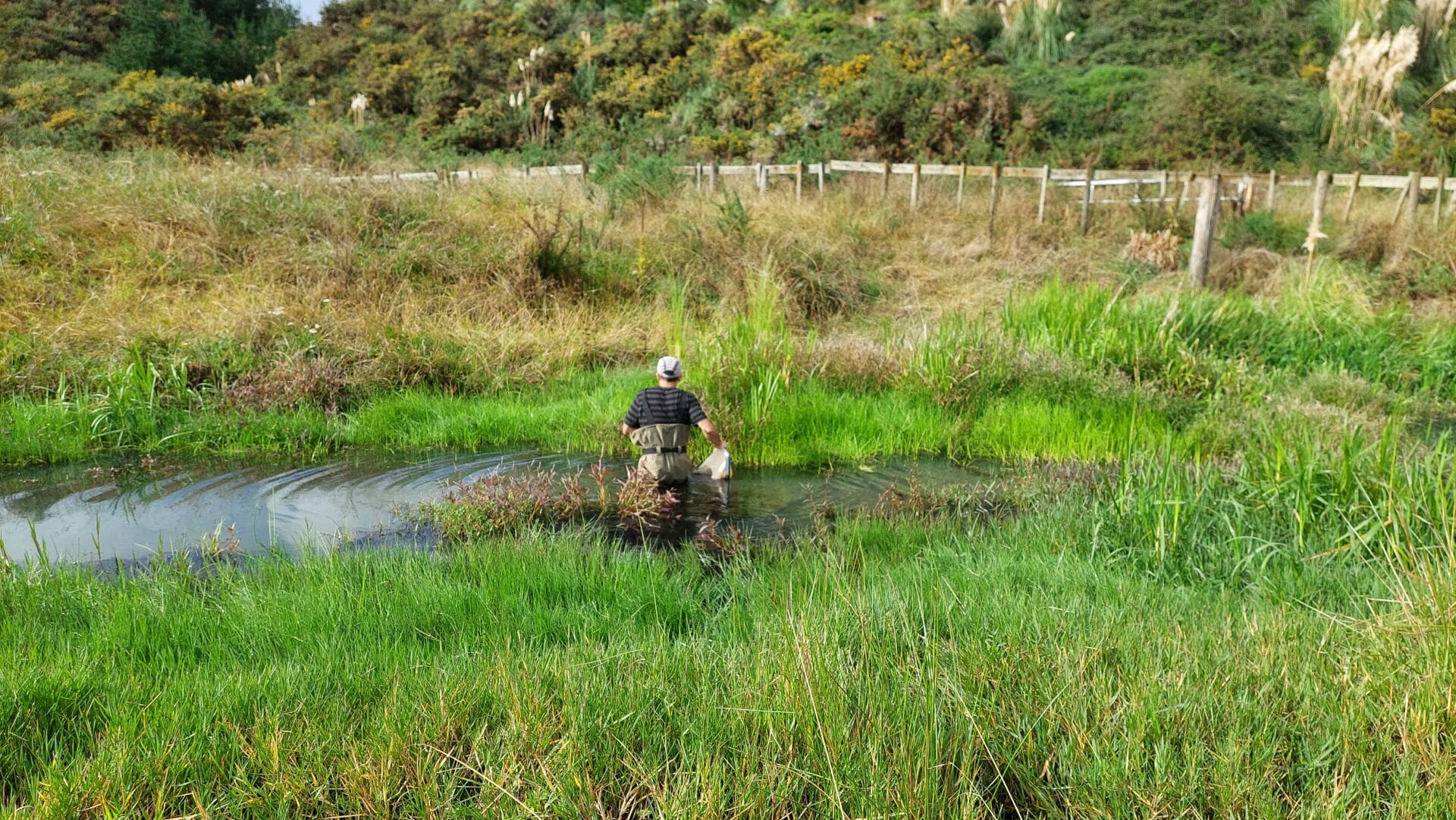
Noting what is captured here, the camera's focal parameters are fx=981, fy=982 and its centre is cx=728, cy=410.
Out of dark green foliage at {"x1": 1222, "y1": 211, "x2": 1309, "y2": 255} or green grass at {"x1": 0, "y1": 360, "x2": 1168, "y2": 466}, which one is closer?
green grass at {"x1": 0, "y1": 360, "x2": 1168, "y2": 466}

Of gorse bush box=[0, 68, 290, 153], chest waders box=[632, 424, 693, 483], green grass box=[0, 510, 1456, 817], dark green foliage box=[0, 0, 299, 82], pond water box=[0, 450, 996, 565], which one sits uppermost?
dark green foliage box=[0, 0, 299, 82]

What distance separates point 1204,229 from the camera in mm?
13477

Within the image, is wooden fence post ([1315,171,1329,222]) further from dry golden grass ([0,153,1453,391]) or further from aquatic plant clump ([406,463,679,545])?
aquatic plant clump ([406,463,679,545])

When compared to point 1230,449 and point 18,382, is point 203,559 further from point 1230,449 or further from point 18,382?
point 1230,449

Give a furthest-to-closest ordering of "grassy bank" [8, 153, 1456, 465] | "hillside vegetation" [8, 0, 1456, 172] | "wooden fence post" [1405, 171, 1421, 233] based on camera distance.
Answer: "hillside vegetation" [8, 0, 1456, 172]
"wooden fence post" [1405, 171, 1421, 233]
"grassy bank" [8, 153, 1456, 465]

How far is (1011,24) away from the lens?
34344 millimetres

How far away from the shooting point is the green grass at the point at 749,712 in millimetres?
2643

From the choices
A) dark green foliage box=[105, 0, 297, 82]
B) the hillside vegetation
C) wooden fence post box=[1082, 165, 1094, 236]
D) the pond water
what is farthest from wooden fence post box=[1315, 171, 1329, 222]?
dark green foliage box=[105, 0, 297, 82]

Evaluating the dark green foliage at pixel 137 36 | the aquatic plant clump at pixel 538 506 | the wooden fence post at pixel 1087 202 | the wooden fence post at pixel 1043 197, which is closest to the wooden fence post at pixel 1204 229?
the wooden fence post at pixel 1087 202

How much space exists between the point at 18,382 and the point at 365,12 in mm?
41042

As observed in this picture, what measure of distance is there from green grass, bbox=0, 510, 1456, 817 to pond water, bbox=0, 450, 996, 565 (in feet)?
6.41

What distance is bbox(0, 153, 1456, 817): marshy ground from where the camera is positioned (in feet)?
9.01

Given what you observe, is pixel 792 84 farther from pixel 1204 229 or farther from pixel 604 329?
pixel 604 329

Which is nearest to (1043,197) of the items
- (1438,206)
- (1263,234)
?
(1263,234)
